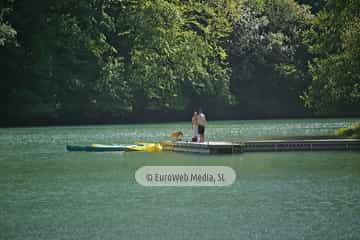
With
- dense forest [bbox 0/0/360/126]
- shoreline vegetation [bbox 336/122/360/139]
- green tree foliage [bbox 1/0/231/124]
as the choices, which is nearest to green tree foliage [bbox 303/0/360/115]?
shoreline vegetation [bbox 336/122/360/139]

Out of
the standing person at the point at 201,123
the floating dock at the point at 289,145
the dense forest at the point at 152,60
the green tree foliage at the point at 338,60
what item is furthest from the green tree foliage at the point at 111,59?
the floating dock at the point at 289,145

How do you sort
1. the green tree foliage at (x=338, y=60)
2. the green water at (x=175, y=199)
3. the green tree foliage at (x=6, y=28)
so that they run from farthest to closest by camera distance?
the green tree foliage at (x=6, y=28)
the green tree foliage at (x=338, y=60)
the green water at (x=175, y=199)

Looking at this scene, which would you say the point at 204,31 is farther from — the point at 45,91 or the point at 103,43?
the point at 45,91

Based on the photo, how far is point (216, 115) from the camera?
70.8 metres

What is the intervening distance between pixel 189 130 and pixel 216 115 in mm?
16417

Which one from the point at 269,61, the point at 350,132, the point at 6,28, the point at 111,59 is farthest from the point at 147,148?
the point at 269,61

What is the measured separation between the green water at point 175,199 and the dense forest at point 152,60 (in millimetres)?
25357

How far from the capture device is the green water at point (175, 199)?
20.0 m

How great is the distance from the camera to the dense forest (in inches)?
2514

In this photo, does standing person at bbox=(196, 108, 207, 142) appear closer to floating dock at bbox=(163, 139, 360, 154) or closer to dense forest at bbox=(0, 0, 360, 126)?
floating dock at bbox=(163, 139, 360, 154)

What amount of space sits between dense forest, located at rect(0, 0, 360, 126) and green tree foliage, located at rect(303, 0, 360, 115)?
1502cm

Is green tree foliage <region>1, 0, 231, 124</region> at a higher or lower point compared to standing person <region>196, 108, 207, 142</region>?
higher

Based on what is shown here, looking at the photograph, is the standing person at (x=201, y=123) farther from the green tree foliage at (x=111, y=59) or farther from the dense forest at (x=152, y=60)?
the green tree foliage at (x=111, y=59)

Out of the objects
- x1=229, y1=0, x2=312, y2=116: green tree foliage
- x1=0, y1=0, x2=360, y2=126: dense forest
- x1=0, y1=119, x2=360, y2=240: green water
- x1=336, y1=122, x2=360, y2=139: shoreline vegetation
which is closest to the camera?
x1=0, y1=119, x2=360, y2=240: green water
